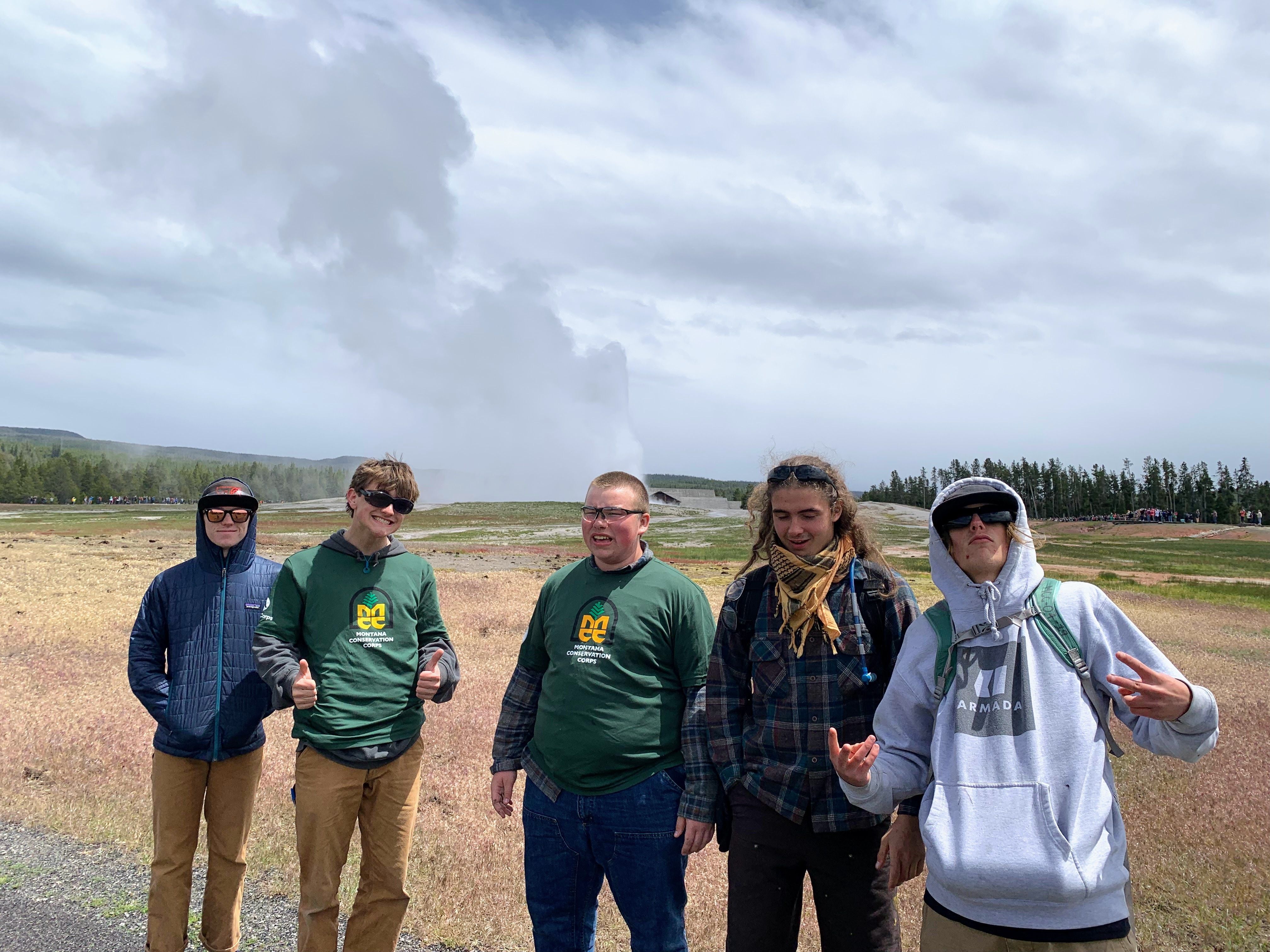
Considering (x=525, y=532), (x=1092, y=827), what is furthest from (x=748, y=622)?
(x=525, y=532)

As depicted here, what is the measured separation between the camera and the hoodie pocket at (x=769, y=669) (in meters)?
3.63

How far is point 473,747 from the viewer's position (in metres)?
10.3

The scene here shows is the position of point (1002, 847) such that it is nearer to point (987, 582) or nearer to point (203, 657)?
point (987, 582)

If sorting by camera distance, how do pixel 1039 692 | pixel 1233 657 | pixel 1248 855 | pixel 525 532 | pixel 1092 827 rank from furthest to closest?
pixel 525 532
pixel 1233 657
pixel 1248 855
pixel 1039 692
pixel 1092 827

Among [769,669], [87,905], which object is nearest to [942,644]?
[769,669]

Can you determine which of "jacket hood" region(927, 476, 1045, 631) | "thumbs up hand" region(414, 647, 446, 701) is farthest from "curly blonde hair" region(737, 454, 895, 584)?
"thumbs up hand" region(414, 647, 446, 701)

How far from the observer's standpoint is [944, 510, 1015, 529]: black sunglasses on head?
301cm

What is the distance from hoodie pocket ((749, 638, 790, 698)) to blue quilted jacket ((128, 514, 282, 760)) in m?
3.17

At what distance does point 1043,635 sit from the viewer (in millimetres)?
2828

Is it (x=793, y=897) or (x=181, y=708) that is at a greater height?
(x=181, y=708)

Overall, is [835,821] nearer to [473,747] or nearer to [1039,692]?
[1039,692]

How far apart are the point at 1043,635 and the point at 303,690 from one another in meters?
3.70

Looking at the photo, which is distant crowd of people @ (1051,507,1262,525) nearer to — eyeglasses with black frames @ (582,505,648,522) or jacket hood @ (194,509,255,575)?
eyeglasses with black frames @ (582,505,648,522)

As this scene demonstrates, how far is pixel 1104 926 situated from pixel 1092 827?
13.4 inches
